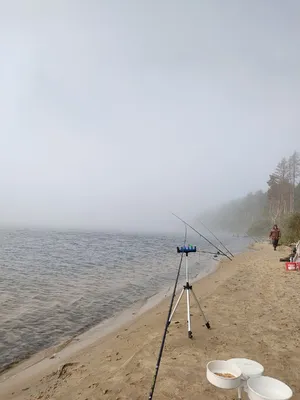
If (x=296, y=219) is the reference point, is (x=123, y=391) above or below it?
below

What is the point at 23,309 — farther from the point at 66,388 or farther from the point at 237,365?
the point at 237,365

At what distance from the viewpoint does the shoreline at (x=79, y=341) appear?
690cm

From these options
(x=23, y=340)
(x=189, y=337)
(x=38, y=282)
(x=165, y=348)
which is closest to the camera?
(x=165, y=348)

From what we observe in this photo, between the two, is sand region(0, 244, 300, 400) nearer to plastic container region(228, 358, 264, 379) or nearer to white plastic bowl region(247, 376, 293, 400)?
plastic container region(228, 358, 264, 379)

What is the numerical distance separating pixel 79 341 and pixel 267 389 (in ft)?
21.5

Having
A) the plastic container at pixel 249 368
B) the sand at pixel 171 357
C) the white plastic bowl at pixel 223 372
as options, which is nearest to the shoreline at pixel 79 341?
the sand at pixel 171 357

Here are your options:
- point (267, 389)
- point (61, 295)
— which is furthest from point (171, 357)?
point (61, 295)

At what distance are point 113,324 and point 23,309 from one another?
3.90 m

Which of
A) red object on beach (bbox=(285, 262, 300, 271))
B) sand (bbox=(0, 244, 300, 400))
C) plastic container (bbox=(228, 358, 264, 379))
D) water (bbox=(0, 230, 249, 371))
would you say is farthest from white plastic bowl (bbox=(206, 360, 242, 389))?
red object on beach (bbox=(285, 262, 300, 271))

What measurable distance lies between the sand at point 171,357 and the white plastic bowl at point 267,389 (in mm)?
1614

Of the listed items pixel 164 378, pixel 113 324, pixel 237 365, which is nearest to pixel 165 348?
pixel 164 378

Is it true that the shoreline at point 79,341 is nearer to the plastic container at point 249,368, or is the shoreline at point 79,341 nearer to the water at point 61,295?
the water at point 61,295

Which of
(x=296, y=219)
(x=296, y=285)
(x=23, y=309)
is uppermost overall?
(x=296, y=219)

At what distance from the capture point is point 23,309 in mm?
11125
